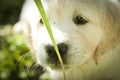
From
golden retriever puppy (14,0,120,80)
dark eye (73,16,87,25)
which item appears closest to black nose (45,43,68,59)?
golden retriever puppy (14,0,120,80)

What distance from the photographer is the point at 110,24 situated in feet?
5.15

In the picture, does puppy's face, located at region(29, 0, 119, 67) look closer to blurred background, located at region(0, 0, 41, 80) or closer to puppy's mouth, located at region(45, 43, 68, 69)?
puppy's mouth, located at region(45, 43, 68, 69)

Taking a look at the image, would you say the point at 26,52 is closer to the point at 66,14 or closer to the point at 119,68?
the point at 66,14

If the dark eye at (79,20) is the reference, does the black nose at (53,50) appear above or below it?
below

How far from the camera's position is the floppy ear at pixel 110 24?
1569 mm

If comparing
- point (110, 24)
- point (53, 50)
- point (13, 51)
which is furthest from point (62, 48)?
point (13, 51)

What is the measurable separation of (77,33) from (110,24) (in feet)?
0.44

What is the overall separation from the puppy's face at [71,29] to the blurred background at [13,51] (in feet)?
0.46

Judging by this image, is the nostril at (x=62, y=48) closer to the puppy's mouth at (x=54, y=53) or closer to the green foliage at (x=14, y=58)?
the puppy's mouth at (x=54, y=53)

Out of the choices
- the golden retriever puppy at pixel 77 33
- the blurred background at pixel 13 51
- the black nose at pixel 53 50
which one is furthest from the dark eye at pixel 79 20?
the blurred background at pixel 13 51

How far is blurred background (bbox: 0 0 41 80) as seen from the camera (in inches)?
67.0

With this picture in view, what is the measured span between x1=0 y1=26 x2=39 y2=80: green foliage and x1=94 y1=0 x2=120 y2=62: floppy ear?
0.30 m

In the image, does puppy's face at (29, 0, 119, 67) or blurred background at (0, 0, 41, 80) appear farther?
blurred background at (0, 0, 41, 80)

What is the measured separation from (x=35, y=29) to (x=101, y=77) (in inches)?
13.5
